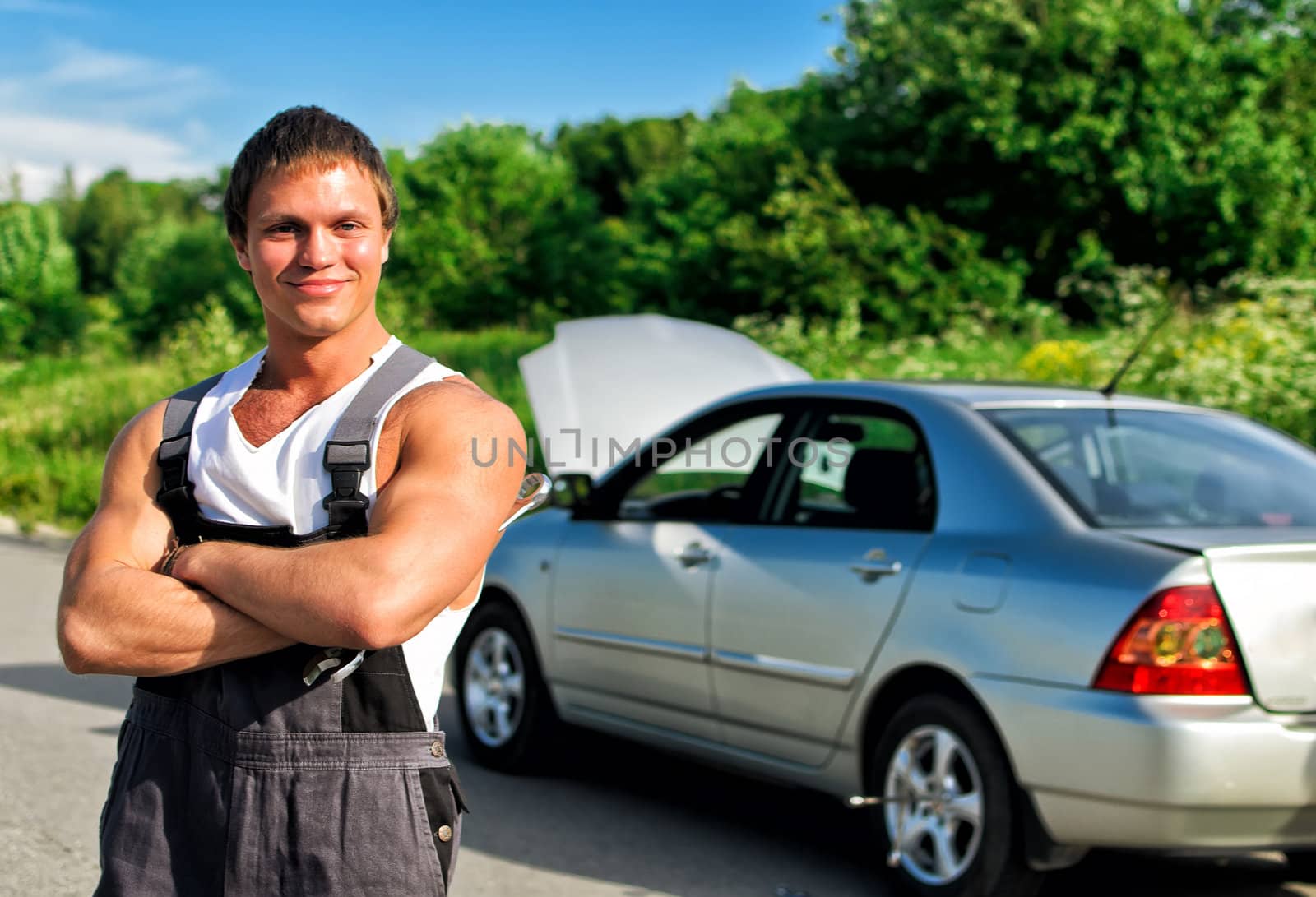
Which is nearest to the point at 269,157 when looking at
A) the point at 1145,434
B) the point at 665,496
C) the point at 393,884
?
the point at 393,884

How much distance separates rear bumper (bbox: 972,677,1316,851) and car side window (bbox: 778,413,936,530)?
0.93m

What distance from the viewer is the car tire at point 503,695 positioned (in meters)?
6.07

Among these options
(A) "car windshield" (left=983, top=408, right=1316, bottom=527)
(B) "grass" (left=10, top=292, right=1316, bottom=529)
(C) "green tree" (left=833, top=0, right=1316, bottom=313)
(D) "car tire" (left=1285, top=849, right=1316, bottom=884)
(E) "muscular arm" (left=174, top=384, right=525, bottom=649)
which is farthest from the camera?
(C) "green tree" (left=833, top=0, right=1316, bottom=313)

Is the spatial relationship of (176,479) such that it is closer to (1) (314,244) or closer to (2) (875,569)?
(1) (314,244)

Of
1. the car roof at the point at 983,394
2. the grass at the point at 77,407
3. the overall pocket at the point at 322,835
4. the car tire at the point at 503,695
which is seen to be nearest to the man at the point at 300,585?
the overall pocket at the point at 322,835

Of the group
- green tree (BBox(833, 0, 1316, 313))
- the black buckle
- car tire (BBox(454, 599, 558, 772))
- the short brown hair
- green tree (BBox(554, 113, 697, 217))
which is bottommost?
car tire (BBox(454, 599, 558, 772))

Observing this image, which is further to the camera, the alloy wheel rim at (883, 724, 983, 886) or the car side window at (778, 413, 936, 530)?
the car side window at (778, 413, 936, 530)

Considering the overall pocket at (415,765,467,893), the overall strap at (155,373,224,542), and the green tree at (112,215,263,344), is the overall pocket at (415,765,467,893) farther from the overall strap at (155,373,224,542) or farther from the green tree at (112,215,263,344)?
the green tree at (112,215,263,344)

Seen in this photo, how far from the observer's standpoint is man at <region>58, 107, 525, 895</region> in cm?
186

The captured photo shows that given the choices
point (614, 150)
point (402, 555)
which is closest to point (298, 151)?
point (402, 555)

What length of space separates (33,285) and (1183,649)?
41.0 m

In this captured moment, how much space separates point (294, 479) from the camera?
1944mm

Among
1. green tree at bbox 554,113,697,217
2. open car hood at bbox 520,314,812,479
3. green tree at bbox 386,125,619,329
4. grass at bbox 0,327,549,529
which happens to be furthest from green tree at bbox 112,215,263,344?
open car hood at bbox 520,314,812,479

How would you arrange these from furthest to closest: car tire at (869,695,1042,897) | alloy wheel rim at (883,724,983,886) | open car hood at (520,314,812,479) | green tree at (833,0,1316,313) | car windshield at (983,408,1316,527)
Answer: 1. green tree at (833,0,1316,313)
2. open car hood at (520,314,812,479)
3. car windshield at (983,408,1316,527)
4. alloy wheel rim at (883,724,983,886)
5. car tire at (869,695,1042,897)
